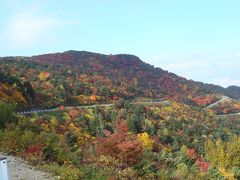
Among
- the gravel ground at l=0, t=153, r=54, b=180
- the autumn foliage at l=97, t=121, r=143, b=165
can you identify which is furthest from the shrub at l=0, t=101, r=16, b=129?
the autumn foliage at l=97, t=121, r=143, b=165

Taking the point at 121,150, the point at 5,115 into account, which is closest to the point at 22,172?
the point at 5,115

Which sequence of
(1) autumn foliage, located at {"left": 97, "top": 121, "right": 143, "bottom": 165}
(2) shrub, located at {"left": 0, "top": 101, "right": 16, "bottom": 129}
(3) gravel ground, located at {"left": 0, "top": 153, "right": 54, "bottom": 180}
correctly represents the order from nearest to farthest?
(3) gravel ground, located at {"left": 0, "top": 153, "right": 54, "bottom": 180} → (1) autumn foliage, located at {"left": 97, "top": 121, "right": 143, "bottom": 165} → (2) shrub, located at {"left": 0, "top": 101, "right": 16, "bottom": 129}

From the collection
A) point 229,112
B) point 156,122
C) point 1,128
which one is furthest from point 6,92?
point 229,112

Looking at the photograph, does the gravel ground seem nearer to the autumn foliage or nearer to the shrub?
the shrub

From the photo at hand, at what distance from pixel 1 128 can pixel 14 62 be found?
146086 mm

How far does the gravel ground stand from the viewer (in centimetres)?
1825

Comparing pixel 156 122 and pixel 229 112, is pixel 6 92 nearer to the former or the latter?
pixel 156 122

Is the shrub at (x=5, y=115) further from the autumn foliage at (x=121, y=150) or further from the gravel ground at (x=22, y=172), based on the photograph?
the autumn foliage at (x=121, y=150)

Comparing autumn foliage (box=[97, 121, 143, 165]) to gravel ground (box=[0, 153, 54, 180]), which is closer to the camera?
gravel ground (box=[0, 153, 54, 180])

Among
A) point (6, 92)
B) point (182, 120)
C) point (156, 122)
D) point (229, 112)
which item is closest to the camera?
point (6, 92)

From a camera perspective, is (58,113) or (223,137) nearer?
(58,113)

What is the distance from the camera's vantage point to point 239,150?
6341 centimetres

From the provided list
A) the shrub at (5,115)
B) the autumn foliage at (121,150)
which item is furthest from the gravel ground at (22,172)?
the autumn foliage at (121,150)

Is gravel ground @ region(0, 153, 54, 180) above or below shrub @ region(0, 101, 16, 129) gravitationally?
below
